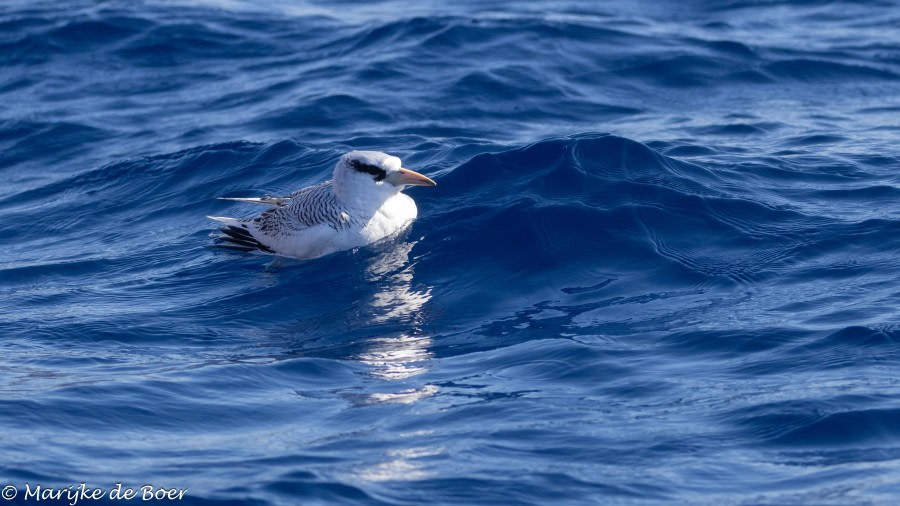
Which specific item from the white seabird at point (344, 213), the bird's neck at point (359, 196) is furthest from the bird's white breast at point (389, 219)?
the bird's neck at point (359, 196)

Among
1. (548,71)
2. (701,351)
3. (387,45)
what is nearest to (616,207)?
(701,351)

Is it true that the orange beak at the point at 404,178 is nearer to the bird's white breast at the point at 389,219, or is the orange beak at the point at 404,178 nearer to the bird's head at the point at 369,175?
the bird's head at the point at 369,175

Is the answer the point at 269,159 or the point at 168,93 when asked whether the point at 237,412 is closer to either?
the point at 269,159

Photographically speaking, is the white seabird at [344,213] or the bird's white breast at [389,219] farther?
the bird's white breast at [389,219]

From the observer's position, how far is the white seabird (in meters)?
12.3

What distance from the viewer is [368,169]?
12.4m

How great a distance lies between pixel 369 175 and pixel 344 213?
0.47 m

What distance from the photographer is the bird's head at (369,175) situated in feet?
40.5

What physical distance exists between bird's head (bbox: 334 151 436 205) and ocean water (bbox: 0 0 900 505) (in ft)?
2.02

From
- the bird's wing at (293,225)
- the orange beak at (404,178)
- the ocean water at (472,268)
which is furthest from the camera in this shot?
the orange beak at (404,178)

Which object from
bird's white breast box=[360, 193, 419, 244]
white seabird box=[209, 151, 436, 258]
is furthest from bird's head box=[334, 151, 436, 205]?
bird's white breast box=[360, 193, 419, 244]

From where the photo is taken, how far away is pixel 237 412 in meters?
8.86

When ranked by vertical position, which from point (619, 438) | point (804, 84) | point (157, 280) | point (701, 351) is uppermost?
point (804, 84)

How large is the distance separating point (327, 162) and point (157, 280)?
3.77 m
